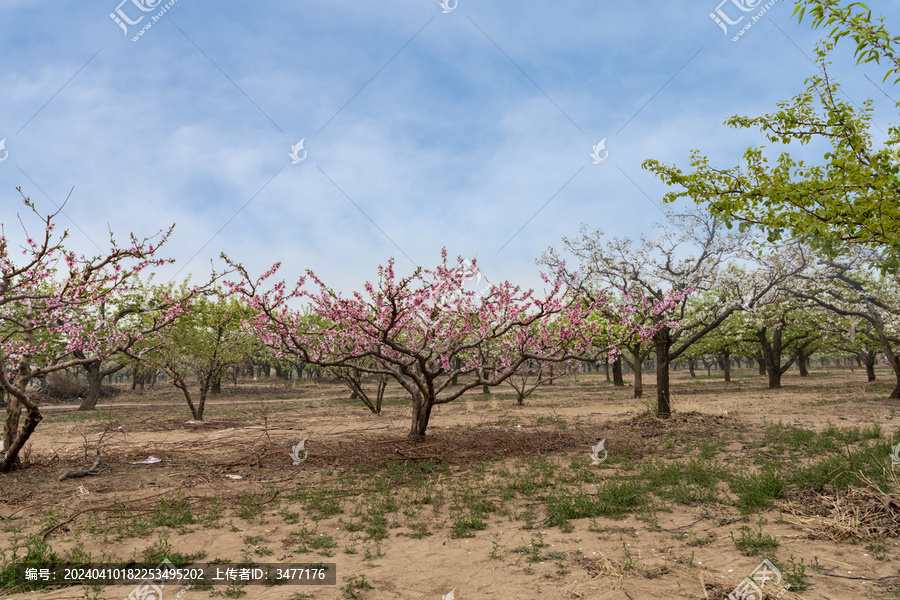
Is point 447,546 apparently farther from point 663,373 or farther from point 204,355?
point 204,355

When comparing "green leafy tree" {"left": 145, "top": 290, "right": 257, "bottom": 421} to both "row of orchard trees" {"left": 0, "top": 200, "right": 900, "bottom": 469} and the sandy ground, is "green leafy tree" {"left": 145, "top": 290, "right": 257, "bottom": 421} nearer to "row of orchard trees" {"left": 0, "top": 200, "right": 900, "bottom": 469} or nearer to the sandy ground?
Answer: "row of orchard trees" {"left": 0, "top": 200, "right": 900, "bottom": 469}

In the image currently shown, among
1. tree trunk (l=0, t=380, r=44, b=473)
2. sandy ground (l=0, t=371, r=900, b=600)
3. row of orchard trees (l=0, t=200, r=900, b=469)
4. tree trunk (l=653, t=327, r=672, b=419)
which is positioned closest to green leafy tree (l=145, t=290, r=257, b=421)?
row of orchard trees (l=0, t=200, r=900, b=469)

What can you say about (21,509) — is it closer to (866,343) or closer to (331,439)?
(331,439)

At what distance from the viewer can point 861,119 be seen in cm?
843

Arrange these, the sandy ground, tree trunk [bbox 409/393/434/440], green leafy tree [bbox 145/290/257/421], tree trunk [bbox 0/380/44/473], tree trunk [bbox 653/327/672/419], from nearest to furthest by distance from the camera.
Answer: the sandy ground → tree trunk [bbox 0/380/44/473] → tree trunk [bbox 409/393/434/440] → tree trunk [bbox 653/327/672/419] → green leafy tree [bbox 145/290/257/421]

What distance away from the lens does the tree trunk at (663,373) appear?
1622cm

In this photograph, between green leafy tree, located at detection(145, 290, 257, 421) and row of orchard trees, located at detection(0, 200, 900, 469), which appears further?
green leafy tree, located at detection(145, 290, 257, 421)

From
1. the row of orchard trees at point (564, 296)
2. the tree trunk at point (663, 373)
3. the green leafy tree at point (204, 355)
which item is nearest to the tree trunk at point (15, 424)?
the row of orchard trees at point (564, 296)

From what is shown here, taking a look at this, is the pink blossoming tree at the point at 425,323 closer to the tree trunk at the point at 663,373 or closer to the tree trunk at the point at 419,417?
the tree trunk at the point at 419,417

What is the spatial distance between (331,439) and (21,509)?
23.0ft

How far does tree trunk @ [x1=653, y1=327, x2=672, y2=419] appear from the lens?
16219 millimetres

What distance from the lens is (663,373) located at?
54.4ft

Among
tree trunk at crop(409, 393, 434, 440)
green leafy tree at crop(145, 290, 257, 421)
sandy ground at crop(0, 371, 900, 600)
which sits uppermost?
green leafy tree at crop(145, 290, 257, 421)

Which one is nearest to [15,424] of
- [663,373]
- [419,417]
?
[419,417]
